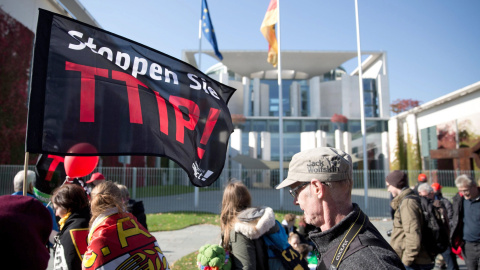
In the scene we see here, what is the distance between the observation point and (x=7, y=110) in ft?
57.1

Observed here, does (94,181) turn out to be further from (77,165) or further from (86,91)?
(86,91)

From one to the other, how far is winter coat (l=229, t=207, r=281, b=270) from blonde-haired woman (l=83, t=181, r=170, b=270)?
0.67 metres

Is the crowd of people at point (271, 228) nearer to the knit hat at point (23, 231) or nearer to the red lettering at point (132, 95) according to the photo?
the knit hat at point (23, 231)

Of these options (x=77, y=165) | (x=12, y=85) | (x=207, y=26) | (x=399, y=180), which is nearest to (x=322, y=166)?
(x=399, y=180)

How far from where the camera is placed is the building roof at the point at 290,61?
1414 inches

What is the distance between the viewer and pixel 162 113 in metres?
3.42

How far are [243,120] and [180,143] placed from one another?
105 feet

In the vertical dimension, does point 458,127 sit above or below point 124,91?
above

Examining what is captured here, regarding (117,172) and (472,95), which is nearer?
(117,172)

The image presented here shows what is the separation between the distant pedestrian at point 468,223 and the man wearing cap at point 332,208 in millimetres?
4244

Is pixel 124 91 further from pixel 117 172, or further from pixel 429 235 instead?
pixel 117 172

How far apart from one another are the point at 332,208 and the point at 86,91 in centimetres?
241

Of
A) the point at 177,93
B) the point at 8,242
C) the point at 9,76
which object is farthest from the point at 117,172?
the point at 8,242

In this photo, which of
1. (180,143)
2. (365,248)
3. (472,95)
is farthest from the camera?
(472,95)
